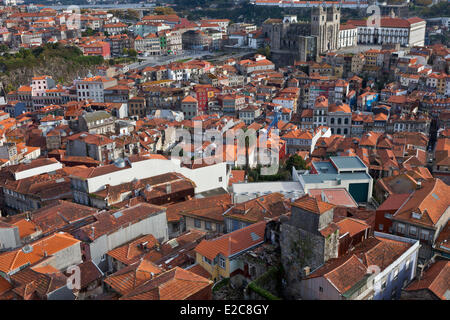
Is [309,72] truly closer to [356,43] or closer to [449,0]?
[356,43]

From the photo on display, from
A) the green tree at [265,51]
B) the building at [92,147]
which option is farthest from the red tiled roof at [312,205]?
the green tree at [265,51]

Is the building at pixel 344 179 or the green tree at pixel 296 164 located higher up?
the building at pixel 344 179

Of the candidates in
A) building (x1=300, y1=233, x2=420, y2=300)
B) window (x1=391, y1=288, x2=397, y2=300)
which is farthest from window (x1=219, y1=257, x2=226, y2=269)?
window (x1=391, y1=288, x2=397, y2=300)

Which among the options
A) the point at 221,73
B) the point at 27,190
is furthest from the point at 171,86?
the point at 27,190

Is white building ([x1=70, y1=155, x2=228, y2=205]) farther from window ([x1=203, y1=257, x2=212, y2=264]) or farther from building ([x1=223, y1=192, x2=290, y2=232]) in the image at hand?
window ([x1=203, y1=257, x2=212, y2=264])

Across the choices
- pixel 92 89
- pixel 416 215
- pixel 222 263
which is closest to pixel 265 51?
pixel 92 89

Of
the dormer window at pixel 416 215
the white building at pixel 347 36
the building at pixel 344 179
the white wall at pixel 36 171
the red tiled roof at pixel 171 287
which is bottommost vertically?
the white wall at pixel 36 171

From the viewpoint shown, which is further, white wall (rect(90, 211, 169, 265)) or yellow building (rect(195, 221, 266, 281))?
white wall (rect(90, 211, 169, 265))

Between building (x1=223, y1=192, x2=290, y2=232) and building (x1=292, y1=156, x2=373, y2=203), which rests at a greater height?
building (x1=223, y1=192, x2=290, y2=232)

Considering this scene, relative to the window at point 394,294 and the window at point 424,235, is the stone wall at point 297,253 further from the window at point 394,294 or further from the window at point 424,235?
the window at point 424,235
